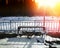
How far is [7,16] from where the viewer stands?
23203mm

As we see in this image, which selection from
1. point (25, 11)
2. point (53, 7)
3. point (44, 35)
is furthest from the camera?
point (53, 7)

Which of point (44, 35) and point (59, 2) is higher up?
point (59, 2)

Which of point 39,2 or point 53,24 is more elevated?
point 39,2

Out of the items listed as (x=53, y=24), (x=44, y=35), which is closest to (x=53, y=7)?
(x=53, y=24)

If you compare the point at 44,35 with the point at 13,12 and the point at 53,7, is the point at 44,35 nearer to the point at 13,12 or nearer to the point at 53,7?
the point at 13,12

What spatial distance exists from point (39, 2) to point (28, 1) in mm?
5016

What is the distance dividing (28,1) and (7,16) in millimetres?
3466

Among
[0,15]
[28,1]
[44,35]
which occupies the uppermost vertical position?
[28,1]

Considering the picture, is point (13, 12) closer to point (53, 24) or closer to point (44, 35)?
point (53, 24)

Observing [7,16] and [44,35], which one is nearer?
[44,35]

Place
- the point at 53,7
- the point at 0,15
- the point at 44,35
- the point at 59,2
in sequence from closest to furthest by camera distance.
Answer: the point at 44,35 < the point at 0,15 < the point at 59,2 < the point at 53,7


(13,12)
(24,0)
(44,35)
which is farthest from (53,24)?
(13,12)

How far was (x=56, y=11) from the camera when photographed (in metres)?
27.2

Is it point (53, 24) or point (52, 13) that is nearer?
point (53, 24)
